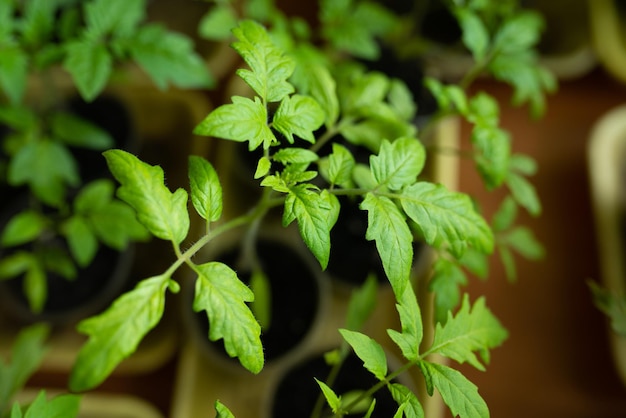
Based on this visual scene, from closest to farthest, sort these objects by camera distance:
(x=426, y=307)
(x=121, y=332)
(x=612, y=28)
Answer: (x=121, y=332)
(x=426, y=307)
(x=612, y=28)

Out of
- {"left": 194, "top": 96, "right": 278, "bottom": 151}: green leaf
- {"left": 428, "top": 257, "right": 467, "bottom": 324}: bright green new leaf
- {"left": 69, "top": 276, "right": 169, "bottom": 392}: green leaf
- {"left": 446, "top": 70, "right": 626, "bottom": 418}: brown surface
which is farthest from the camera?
{"left": 446, "top": 70, "right": 626, "bottom": 418}: brown surface

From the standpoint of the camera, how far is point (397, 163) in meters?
0.56

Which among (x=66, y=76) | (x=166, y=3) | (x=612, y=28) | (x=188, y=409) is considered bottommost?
(x=188, y=409)

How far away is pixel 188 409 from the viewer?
2.95 feet

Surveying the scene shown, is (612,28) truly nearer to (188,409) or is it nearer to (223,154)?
(223,154)

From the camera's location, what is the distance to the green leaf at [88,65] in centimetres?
70

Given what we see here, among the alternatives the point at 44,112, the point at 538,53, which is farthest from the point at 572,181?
the point at 44,112

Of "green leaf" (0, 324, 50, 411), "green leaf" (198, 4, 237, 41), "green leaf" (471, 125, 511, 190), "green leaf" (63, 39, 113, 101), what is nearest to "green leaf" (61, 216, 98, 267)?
"green leaf" (0, 324, 50, 411)

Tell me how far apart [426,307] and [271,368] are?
0.87 ft

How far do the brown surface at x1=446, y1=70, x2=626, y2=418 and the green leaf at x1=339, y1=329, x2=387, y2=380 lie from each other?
1.46 ft

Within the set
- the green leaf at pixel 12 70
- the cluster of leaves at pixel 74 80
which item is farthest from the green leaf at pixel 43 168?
the green leaf at pixel 12 70

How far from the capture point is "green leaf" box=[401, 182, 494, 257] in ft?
1.79

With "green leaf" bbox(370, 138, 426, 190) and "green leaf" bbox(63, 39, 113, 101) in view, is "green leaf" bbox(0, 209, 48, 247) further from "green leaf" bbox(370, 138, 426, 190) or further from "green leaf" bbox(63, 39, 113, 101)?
"green leaf" bbox(370, 138, 426, 190)

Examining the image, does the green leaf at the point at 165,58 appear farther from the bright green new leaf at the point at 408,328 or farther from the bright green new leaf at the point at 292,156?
the bright green new leaf at the point at 408,328
